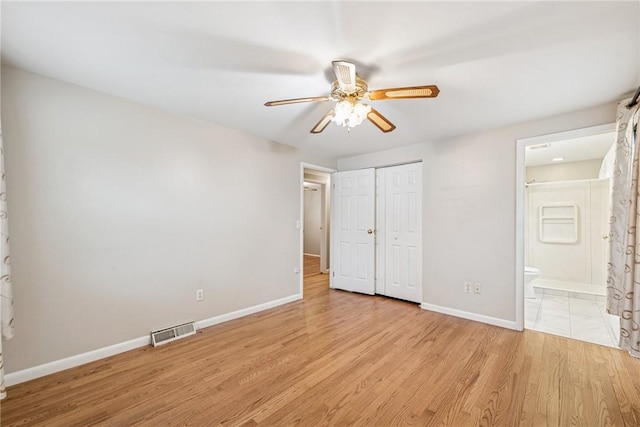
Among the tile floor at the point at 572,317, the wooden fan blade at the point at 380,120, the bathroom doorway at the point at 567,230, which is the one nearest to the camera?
the wooden fan blade at the point at 380,120

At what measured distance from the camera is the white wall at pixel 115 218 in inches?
79.4

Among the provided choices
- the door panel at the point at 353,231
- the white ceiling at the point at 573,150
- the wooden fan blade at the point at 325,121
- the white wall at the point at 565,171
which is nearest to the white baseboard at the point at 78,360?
the door panel at the point at 353,231

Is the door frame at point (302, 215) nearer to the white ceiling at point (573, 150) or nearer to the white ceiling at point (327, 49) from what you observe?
the white ceiling at point (327, 49)

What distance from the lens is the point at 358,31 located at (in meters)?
1.54

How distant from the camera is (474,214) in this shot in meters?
3.28

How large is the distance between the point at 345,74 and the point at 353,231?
3.16m

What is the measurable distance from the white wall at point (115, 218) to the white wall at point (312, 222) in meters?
4.89

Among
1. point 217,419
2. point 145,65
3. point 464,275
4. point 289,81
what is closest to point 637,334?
point 464,275

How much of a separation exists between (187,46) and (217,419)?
7.66ft

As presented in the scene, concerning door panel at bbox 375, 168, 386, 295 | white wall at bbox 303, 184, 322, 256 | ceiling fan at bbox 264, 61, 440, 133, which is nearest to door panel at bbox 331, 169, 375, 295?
door panel at bbox 375, 168, 386, 295

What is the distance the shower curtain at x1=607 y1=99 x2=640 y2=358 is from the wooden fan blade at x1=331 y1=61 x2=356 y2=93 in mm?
2100

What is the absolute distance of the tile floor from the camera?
111 inches

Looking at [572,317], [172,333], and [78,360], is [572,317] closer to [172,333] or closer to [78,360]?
[172,333]

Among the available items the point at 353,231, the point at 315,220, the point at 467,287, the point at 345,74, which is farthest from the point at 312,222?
the point at 345,74
